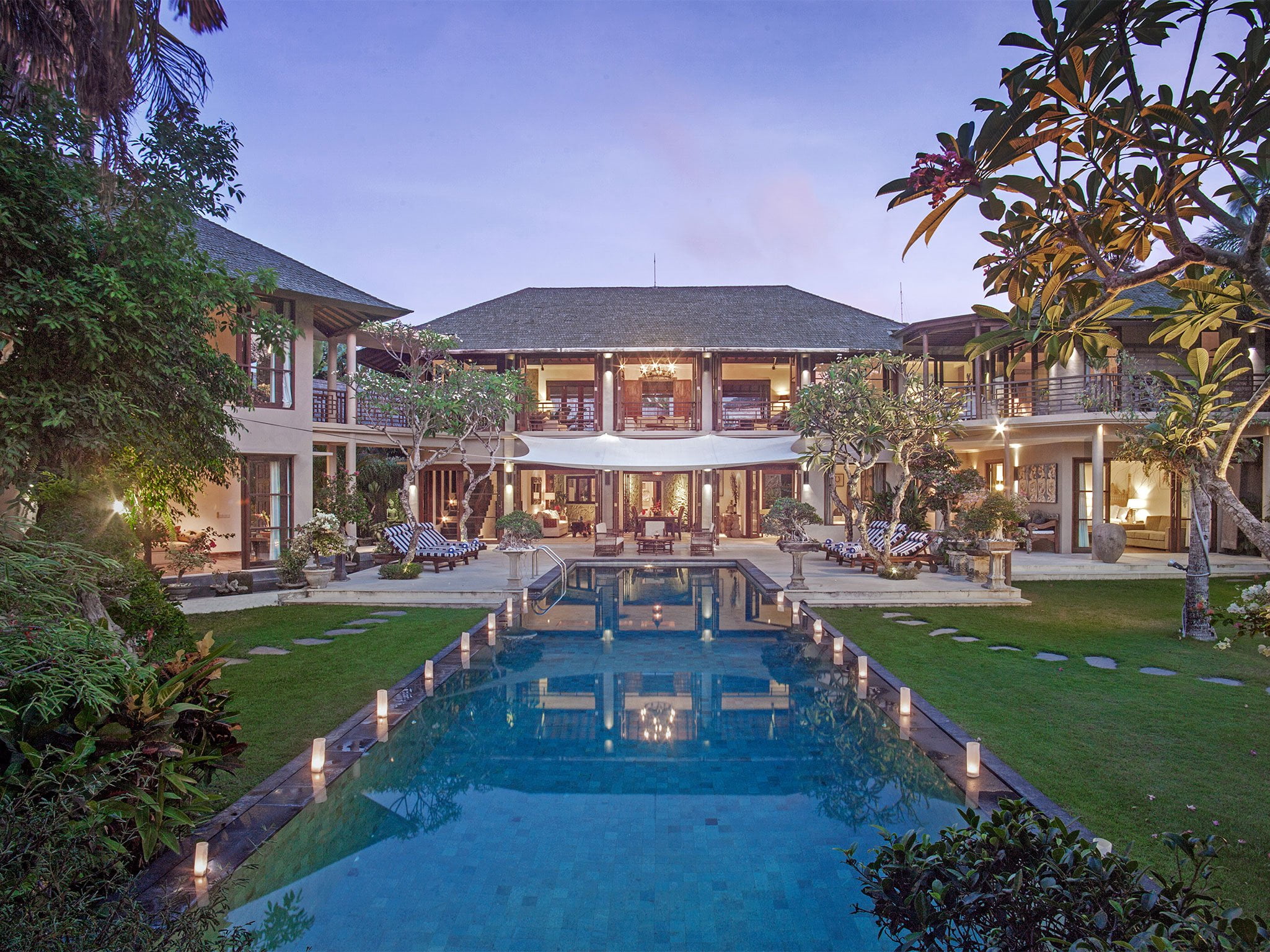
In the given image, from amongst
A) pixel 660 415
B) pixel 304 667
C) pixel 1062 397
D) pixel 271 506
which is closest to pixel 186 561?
pixel 271 506

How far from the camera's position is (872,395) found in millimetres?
13336

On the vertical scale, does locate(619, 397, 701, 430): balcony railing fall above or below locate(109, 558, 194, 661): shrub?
above

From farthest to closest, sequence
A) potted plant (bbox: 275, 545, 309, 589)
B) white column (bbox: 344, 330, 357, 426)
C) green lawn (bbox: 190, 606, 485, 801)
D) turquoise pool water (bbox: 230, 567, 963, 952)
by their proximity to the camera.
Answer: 1. white column (bbox: 344, 330, 357, 426)
2. potted plant (bbox: 275, 545, 309, 589)
3. green lawn (bbox: 190, 606, 485, 801)
4. turquoise pool water (bbox: 230, 567, 963, 952)

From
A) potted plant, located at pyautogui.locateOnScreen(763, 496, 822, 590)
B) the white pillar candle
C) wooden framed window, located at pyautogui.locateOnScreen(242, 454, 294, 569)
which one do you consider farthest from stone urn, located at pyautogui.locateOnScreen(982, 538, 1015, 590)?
wooden framed window, located at pyautogui.locateOnScreen(242, 454, 294, 569)

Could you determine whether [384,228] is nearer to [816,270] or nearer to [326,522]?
[326,522]

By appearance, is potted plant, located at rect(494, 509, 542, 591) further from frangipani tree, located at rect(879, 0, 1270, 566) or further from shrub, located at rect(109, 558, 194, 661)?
frangipani tree, located at rect(879, 0, 1270, 566)

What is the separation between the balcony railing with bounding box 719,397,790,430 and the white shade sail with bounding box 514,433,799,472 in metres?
3.03

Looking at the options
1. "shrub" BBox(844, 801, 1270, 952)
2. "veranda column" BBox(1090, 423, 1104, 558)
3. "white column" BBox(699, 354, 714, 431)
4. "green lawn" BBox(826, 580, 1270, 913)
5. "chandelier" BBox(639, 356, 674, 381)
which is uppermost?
"chandelier" BBox(639, 356, 674, 381)

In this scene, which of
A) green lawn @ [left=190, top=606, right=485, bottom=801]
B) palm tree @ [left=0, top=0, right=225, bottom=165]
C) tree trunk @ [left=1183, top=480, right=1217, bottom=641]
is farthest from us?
tree trunk @ [left=1183, top=480, right=1217, bottom=641]

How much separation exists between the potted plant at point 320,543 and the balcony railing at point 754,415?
12367 mm

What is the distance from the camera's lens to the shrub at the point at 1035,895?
2.08 metres

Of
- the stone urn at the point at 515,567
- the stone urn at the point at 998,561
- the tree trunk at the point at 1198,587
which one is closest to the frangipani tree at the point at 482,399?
the stone urn at the point at 515,567

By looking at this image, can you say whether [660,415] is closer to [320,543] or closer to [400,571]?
[400,571]

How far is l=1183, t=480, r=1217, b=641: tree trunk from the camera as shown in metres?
9.09
